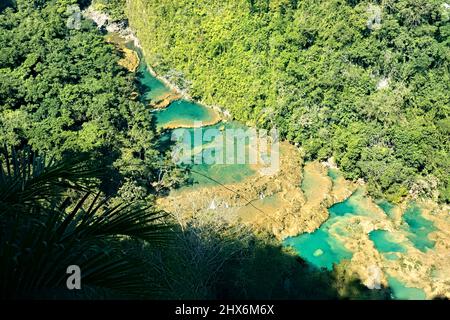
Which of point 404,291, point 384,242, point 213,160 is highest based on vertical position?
point 213,160

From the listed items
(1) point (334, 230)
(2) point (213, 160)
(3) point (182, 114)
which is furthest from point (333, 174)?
(3) point (182, 114)

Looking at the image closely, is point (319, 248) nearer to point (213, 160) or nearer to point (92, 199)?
point (213, 160)

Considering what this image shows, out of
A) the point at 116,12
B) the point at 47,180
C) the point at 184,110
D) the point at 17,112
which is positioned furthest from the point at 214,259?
the point at 116,12

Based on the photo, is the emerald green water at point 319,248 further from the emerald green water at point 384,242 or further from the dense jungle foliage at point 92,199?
the dense jungle foliage at point 92,199

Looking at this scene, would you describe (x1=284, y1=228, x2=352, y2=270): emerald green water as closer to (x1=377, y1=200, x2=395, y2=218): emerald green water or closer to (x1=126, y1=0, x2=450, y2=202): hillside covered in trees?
(x1=377, y1=200, x2=395, y2=218): emerald green water

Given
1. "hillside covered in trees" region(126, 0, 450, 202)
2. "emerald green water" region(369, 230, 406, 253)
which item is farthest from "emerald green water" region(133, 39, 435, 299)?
"hillside covered in trees" region(126, 0, 450, 202)

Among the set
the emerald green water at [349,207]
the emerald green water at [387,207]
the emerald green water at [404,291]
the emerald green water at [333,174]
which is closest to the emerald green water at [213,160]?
the emerald green water at [333,174]

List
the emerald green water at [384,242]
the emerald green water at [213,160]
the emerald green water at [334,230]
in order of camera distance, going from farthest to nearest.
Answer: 1. the emerald green water at [213,160]
2. the emerald green water at [384,242]
3. the emerald green water at [334,230]

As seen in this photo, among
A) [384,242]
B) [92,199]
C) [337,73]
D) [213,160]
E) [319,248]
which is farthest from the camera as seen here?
[337,73]
